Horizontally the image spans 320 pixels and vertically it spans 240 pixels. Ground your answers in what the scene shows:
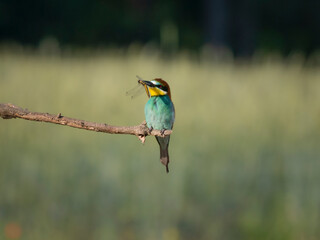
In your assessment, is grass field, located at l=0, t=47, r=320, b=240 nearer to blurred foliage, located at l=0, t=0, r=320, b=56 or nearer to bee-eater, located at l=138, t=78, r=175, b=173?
bee-eater, located at l=138, t=78, r=175, b=173

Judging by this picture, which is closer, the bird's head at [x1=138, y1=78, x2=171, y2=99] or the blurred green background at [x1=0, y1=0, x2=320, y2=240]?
the bird's head at [x1=138, y1=78, x2=171, y2=99]

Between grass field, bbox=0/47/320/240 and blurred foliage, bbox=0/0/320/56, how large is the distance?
7.66 m

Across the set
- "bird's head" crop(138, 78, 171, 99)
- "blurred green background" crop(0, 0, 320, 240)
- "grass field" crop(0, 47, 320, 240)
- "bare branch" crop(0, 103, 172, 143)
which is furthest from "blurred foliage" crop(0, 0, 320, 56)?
"bare branch" crop(0, 103, 172, 143)

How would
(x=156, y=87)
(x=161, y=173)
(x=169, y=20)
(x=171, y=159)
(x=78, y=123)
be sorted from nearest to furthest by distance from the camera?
(x=78, y=123) < (x=156, y=87) < (x=161, y=173) < (x=171, y=159) < (x=169, y=20)

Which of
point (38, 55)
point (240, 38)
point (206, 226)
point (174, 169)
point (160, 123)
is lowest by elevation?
point (206, 226)

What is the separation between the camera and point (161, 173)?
3279mm

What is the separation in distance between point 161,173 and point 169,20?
997 centimetres

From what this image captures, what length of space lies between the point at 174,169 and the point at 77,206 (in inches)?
23.4

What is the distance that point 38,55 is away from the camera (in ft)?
21.3

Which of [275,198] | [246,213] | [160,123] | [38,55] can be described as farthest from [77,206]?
[38,55]

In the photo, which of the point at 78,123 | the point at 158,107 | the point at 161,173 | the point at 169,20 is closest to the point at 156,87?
the point at 158,107

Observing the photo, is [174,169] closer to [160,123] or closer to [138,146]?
[138,146]

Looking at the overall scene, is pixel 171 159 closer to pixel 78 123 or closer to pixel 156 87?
pixel 156 87

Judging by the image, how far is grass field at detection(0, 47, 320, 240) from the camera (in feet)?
10.2
